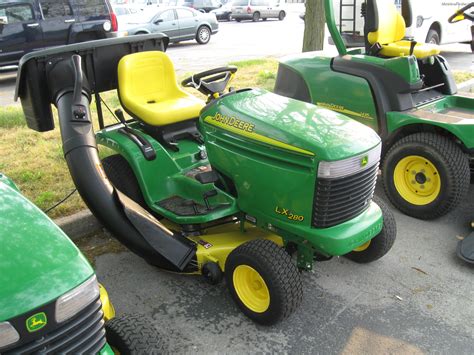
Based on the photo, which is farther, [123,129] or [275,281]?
[123,129]

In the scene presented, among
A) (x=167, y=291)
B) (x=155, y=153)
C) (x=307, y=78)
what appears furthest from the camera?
(x=307, y=78)

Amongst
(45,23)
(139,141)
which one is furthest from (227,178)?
(45,23)

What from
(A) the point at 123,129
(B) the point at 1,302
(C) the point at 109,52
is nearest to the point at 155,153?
(A) the point at 123,129

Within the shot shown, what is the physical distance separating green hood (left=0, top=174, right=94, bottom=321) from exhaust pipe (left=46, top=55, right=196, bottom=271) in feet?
2.49

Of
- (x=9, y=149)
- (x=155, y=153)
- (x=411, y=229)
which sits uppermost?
(x=155, y=153)

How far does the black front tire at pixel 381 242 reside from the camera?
120 inches

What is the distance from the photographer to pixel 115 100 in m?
6.67

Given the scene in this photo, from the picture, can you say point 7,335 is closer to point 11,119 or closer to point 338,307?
point 338,307

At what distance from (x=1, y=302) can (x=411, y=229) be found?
10.2 feet

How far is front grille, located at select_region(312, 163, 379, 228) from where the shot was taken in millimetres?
2527

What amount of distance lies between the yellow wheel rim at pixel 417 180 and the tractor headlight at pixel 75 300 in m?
2.97

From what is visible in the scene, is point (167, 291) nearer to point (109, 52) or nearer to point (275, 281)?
point (275, 281)

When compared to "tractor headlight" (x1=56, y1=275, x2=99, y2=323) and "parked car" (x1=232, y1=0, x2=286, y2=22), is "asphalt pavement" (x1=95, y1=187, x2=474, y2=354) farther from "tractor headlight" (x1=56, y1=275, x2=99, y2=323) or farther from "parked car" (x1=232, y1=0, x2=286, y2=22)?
"parked car" (x1=232, y1=0, x2=286, y2=22)

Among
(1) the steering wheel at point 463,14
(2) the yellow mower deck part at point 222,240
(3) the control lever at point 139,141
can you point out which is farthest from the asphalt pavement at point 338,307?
(1) the steering wheel at point 463,14
